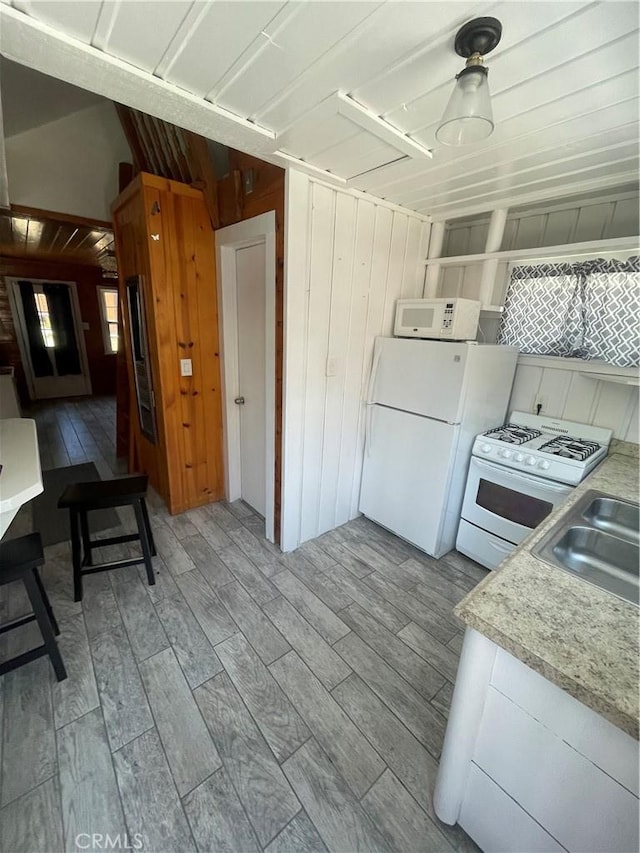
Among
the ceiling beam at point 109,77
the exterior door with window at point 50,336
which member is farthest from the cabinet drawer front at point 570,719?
the exterior door with window at point 50,336

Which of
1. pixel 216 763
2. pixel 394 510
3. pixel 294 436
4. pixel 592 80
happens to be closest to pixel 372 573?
pixel 394 510

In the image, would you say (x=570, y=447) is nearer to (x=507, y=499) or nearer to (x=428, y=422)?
(x=507, y=499)

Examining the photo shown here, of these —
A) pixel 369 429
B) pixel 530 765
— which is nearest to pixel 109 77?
pixel 369 429

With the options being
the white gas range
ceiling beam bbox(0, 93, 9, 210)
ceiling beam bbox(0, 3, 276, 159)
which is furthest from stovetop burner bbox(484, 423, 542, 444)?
ceiling beam bbox(0, 93, 9, 210)

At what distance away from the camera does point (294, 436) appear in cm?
233

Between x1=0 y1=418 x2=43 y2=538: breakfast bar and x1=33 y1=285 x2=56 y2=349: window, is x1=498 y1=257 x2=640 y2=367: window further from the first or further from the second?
x1=33 y1=285 x2=56 y2=349: window

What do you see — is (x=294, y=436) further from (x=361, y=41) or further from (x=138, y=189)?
(x=138, y=189)

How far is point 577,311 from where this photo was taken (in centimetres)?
220

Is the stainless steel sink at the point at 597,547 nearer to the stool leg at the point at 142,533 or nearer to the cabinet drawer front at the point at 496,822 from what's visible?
the cabinet drawer front at the point at 496,822

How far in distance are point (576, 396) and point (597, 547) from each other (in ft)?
4.18

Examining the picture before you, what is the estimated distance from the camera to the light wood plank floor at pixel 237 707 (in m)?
1.18

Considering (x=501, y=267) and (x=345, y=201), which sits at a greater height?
(x=345, y=201)

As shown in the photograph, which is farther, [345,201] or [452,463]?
[452,463]

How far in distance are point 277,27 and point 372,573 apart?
2611 mm
